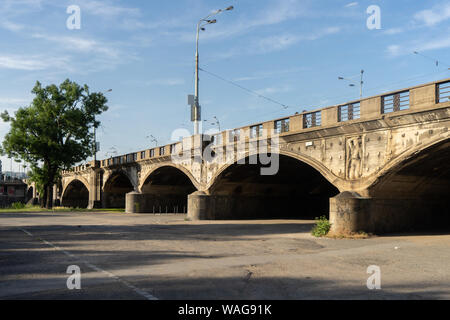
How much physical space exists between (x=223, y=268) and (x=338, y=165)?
11729mm

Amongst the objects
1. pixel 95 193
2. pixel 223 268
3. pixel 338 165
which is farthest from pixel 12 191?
pixel 223 268

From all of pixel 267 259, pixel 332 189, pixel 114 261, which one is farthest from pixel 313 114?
pixel 332 189

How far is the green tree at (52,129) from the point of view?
152 ft

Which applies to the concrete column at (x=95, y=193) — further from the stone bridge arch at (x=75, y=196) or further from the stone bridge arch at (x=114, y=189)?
the stone bridge arch at (x=75, y=196)

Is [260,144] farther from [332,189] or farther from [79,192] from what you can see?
[79,192]

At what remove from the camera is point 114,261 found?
11.3 meters

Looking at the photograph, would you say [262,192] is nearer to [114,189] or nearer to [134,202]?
[134,202]

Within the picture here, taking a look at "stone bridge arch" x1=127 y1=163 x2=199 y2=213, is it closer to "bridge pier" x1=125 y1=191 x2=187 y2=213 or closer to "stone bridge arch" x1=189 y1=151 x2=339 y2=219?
"bridge pier" x1=125 y1=191 x2=187 y2=213

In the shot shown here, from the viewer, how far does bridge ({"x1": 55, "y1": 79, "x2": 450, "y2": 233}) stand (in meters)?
17.1

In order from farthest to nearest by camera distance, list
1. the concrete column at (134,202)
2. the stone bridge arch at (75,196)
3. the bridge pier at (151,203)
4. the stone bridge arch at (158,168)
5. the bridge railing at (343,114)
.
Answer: the stone bridge arch at (75,196) → the bridge pier at (151,203) → the concrete column at (134,202) → the stone bridge arch at (158,168) → the bridge railing at (343,114)

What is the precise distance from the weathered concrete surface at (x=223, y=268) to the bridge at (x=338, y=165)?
310 cm

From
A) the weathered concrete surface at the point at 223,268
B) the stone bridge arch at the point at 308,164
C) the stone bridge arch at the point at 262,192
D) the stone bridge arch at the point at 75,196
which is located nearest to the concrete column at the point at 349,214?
the weathered concrete surface at the point at 223,268

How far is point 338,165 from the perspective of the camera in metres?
20.1
